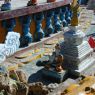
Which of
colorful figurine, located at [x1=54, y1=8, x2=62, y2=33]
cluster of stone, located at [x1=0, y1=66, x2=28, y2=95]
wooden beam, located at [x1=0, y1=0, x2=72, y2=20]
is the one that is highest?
wooden beam, located at [x1=0, y1=0, x2=72, y2=20]

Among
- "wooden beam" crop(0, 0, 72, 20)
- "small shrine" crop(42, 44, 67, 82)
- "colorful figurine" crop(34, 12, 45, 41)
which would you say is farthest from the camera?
"colorful figurine" crop(34, 12, 45, 41)

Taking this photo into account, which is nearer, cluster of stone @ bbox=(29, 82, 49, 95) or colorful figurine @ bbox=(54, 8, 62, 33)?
cluster of stone @ bbox=(29, 82, 49, 95)

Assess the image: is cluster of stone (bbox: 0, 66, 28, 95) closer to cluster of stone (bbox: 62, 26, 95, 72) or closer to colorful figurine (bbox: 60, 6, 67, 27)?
cluster of stone (bbox: 62, 26, 95, 72)

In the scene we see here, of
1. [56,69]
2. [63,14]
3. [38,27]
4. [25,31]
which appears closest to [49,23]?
[38,27]

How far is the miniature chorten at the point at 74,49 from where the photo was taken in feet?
32.1

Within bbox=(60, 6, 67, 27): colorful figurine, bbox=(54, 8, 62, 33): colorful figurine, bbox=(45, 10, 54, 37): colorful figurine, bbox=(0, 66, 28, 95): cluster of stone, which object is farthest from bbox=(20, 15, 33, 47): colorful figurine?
bbox=(0, 66, 28, 95): cluster of stone

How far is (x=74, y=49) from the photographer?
387 inches

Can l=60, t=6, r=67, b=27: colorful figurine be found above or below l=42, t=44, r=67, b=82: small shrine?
above

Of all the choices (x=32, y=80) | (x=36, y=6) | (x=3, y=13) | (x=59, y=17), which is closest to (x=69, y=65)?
(x=32, y=80)

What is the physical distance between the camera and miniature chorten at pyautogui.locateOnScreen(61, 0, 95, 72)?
977 cm

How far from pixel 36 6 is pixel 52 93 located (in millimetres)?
6224

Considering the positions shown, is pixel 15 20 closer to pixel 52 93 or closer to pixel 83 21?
pixel 52 93

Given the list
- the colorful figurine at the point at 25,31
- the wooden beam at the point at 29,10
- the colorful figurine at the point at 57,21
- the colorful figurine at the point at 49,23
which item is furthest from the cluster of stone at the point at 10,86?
the colorful figurine at the point at 57,21

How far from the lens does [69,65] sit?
391 inches
